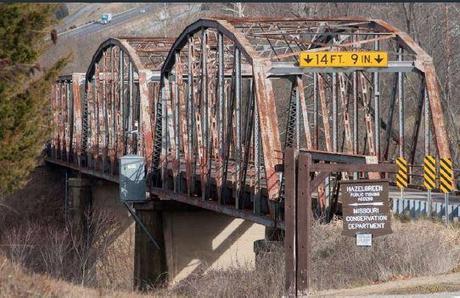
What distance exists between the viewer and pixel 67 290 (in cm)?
2038

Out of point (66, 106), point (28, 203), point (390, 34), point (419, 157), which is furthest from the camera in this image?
point (66, 106)

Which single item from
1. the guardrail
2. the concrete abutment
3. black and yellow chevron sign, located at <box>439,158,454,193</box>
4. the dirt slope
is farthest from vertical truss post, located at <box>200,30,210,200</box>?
the dirt slope

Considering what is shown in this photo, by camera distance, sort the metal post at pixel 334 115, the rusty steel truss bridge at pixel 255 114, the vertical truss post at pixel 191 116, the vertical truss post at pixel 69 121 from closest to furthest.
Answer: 1. the rusty steel truss bridge at pixel 255 114
2. the metal post at pixel 334 115
3. the vertical truss post at pixel 191 116
4. the vertical truss post at pixel 69 121

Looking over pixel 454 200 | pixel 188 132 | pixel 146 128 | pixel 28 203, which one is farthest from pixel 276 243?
pixel 28 203

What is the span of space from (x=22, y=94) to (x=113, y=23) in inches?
4129

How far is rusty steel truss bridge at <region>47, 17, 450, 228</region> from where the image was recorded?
27406mm

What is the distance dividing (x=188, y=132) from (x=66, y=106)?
35218 mm

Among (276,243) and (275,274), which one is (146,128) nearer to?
(276,243)

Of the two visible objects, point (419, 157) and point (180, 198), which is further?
point (419, 157)

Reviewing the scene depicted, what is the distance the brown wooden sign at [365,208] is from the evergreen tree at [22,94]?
6.30m

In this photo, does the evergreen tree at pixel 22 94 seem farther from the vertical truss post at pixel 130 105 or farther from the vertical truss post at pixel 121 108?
the vertical truss post at pixel 121 108

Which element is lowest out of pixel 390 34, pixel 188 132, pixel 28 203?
pixel 28 203

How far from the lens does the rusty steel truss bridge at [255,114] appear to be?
89.9 ft

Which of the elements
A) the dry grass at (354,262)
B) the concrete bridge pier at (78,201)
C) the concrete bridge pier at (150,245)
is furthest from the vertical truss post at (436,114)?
the concrete bridge pier at (78,201)
